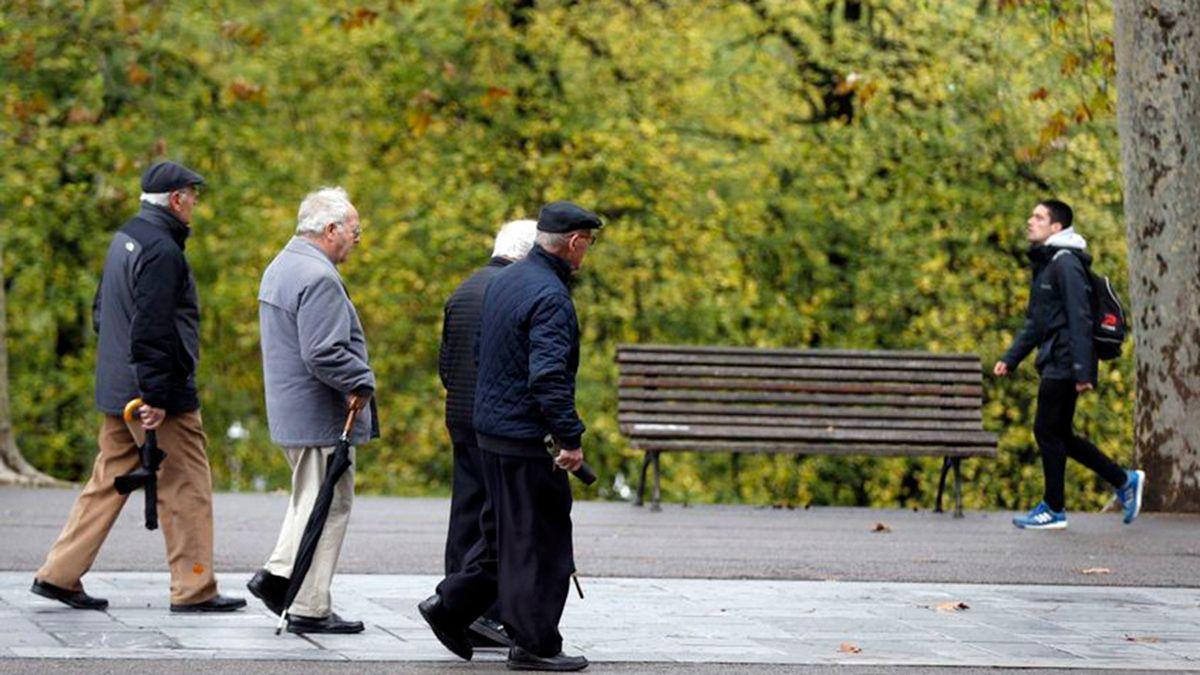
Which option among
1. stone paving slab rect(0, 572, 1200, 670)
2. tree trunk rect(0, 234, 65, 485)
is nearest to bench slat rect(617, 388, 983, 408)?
stone paving slab rect(0, 572, 1200, 670)

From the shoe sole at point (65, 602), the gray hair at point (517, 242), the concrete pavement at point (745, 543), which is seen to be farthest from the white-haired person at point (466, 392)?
the concrete pavement at point (745, 543)

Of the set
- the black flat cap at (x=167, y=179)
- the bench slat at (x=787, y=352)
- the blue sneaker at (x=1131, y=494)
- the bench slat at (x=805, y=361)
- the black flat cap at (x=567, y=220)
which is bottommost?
the blue sneaker at (x=1131, y=494)

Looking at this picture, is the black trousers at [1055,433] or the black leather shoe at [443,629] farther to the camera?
the black trousers at [1055,433]

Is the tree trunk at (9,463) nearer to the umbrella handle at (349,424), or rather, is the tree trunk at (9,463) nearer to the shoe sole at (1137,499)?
the shoe sole at (1137,499)

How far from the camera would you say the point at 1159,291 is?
15.0 m

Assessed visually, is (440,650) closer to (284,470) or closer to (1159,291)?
(1159,291)

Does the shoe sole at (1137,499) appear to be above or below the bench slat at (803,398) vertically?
below

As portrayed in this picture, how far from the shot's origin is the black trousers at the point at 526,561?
26.4 feet

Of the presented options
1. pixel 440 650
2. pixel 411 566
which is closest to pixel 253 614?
pixel 440 650

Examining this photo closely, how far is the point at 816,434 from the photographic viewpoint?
599 inches

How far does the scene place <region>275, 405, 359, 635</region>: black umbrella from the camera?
28.0ft

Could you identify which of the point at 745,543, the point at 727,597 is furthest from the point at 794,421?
the point at 727,597

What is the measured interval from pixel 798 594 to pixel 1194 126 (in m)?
6.15

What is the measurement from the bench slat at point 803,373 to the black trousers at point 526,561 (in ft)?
23.2
